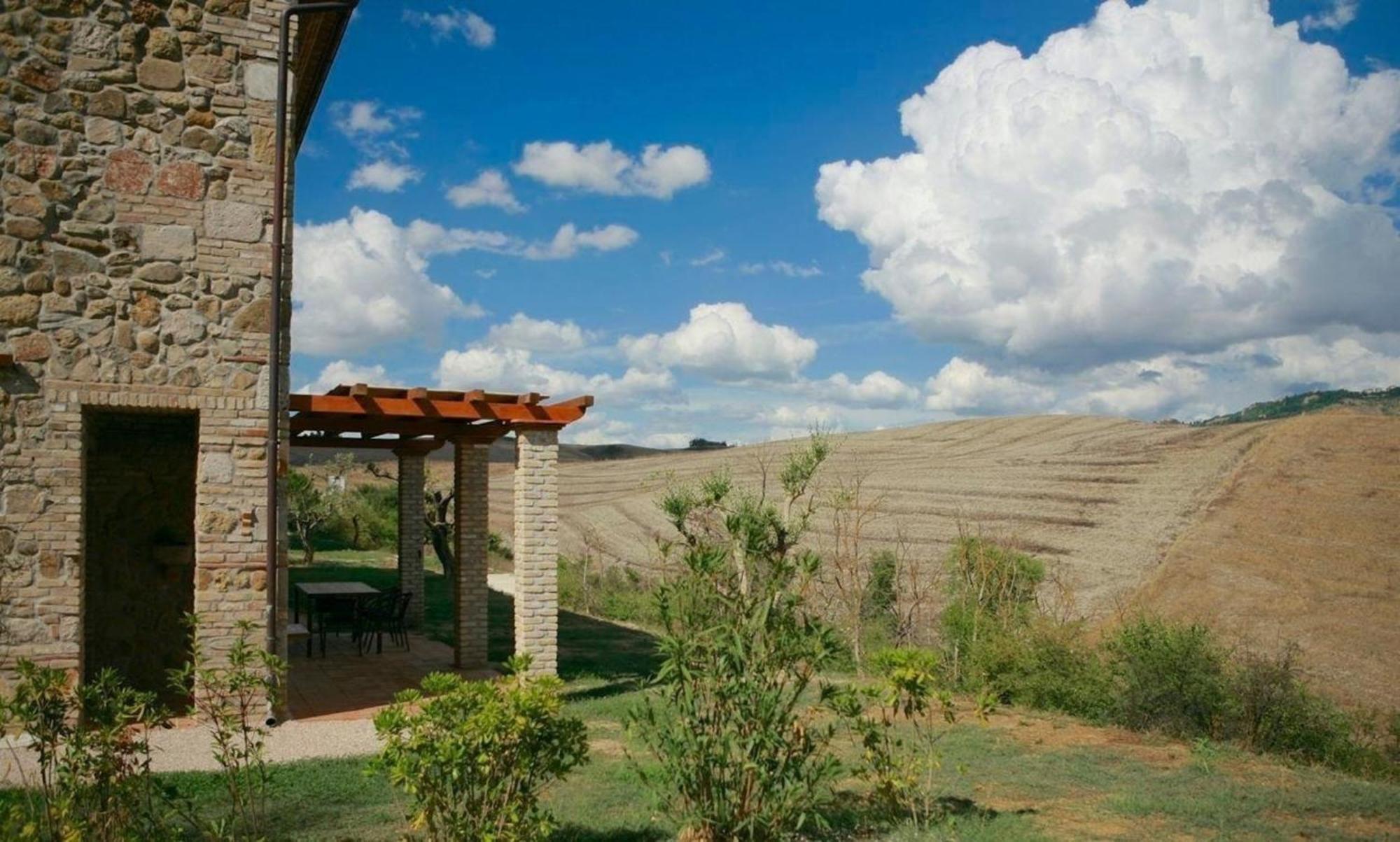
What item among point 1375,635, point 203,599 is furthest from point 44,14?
point 1375,635

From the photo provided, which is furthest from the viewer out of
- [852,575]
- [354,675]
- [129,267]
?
[852,575]

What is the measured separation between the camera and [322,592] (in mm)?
11555

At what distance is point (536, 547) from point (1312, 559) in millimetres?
14149

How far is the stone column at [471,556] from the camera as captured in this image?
10.5 meters

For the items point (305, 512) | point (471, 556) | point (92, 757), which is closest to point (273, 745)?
point (471, 556)

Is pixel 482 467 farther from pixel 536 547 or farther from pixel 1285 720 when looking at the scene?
pixel 1285 720

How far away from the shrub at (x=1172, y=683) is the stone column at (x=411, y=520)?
9.39 m

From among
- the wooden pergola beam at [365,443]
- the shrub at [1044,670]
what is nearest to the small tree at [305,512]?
the wooden pergola beam at [365,443]

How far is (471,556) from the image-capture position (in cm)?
1056

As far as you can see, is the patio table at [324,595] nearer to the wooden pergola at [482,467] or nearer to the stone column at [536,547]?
the wooden pergola at [482,467]

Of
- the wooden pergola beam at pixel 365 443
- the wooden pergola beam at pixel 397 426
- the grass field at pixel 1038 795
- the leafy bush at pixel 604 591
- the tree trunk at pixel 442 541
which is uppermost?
the wooden pergola beam at pixel 397 426

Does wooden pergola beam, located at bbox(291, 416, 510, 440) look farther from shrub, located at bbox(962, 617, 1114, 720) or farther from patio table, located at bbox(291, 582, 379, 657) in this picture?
shrub, located at bbox(962, 617, 1114, 720)

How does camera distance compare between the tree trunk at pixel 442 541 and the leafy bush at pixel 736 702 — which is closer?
the leafy bush at pixel 736 702

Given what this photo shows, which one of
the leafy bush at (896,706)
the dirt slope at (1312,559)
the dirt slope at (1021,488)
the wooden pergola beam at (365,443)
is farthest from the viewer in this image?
the dirt slope at (1021,488)
